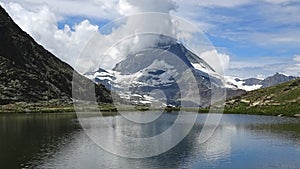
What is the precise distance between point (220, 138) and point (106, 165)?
5694cm

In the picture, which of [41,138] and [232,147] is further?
[41,138]

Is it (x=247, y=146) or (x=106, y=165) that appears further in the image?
(x=247, y=146)

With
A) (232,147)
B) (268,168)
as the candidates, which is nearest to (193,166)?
(268,168)

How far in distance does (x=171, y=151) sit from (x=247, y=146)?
2445 cm

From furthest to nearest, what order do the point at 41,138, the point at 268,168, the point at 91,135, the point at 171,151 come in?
the point at 91,135 → the point at 41,138 → the point at 171,151 → the point at 268,168

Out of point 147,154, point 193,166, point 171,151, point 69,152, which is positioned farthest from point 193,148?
point 69,152

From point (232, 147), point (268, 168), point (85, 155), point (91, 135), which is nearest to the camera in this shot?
point (268, 168)

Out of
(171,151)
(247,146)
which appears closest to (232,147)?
(247,146)

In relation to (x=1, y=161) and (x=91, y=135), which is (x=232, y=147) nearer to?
(x=91, y=135)

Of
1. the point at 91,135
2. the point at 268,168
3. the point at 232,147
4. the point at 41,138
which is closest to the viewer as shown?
the point at 268,168

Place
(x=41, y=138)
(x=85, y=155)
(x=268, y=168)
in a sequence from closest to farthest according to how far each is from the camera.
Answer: (x=268, y=168)
(x=85, y=155)
(x=41, y=138)

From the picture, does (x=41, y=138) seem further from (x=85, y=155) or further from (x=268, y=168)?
(x=268, y=168)

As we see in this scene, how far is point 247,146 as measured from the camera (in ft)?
375

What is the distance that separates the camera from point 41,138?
407 feet
